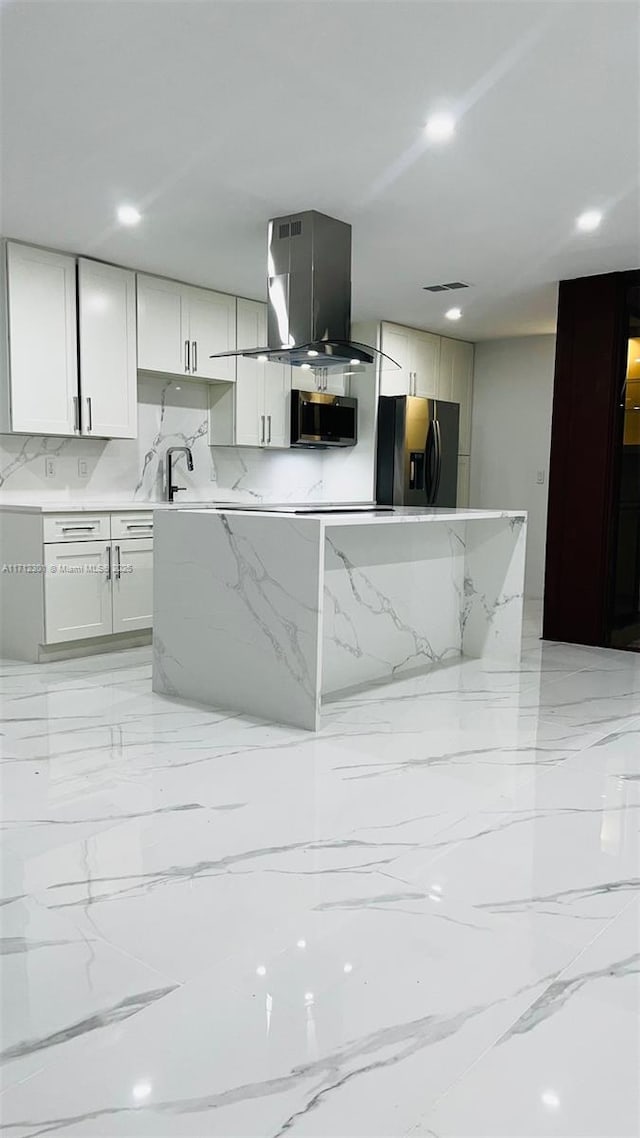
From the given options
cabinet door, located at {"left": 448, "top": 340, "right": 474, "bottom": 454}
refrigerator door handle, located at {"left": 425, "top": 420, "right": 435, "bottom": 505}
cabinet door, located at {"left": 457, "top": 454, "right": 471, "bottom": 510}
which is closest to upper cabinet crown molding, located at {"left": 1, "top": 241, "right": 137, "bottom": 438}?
refrigerator door handle, located at {"left": 425, "top": 420, "right": 435, "bottom": 505}

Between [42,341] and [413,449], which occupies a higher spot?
[42,341]

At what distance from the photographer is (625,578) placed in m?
5.11

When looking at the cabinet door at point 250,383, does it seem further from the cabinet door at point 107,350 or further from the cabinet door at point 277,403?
the cabinet door at point 107,350

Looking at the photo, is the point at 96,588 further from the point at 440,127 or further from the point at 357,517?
the point at 440,127

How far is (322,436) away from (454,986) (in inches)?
197

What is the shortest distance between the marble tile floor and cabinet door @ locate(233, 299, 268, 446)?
9.86ft

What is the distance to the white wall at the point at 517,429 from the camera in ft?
23.6

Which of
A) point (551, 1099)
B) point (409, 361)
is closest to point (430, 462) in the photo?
point (409, 361)

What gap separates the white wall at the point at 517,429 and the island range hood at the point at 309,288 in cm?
344

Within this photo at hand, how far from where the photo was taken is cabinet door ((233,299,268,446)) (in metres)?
5.72

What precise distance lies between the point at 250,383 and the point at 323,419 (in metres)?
0.72

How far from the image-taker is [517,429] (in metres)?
7.35

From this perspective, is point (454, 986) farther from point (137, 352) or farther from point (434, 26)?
point (137, 352)

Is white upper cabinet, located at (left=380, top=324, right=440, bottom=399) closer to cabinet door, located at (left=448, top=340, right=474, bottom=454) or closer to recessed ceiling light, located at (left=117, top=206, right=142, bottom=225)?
cabinet door, located at (left=448, top=340, right=474, bottom=454)
